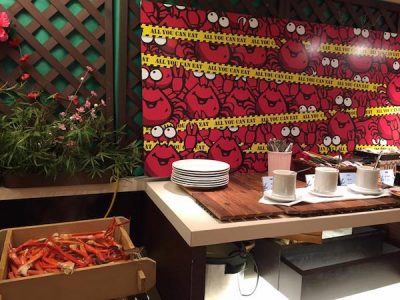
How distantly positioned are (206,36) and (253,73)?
0.32m

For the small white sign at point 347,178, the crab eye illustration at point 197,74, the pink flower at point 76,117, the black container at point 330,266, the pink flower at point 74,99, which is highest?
the crab eye illustration at point 197,74

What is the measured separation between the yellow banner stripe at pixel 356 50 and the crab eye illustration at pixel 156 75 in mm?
953

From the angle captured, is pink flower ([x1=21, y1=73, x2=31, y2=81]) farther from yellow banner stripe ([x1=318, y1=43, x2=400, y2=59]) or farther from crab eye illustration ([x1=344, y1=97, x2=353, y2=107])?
crab eye illustration ([x1=344, y1=97, x2=353, y2=107])

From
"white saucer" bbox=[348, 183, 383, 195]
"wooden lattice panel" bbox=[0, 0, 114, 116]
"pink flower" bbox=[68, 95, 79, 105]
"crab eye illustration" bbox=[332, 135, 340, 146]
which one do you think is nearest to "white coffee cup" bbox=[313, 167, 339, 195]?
"white saucer" bbox=[348, 183, 383, 195]

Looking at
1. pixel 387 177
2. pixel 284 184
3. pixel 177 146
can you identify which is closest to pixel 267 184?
pixel 284 184

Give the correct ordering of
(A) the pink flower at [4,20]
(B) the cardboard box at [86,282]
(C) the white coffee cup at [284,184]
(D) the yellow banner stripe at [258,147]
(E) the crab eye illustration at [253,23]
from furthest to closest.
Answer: (E) the crab eye illustration at [253,23]
(D) the yellow banner stripe at [258,147]
(A) the pink flower at [4,20]
(C) the white coffee cup at [284,184]
(B) the cardboard box at [86,282]

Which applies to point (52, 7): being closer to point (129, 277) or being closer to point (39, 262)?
point (39, 262)

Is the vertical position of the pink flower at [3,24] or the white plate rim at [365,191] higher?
the pink flower at [3,24]

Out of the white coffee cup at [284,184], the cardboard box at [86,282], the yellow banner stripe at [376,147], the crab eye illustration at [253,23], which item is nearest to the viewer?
the cardboard box at [86,282]

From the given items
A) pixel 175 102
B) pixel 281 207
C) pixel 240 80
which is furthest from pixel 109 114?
pixel 281 207

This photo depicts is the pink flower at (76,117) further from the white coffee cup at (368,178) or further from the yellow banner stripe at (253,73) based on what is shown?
the white coffee cup at (368,178)

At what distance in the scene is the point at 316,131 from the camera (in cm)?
200

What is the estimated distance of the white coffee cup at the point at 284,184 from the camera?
1209 mm

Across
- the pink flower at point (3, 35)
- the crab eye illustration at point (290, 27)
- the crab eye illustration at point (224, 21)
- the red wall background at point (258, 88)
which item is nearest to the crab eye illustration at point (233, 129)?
the red wall background at point (258, 88)
